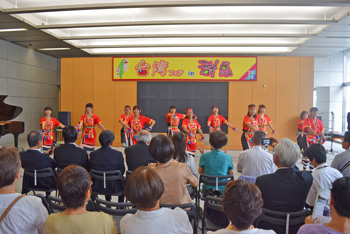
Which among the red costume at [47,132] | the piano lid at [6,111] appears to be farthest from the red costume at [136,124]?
the piano lid at [6,111]

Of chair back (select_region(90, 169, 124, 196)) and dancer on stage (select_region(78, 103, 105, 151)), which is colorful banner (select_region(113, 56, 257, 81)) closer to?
dancer on stage (select_region(78, 103, 105, 151))

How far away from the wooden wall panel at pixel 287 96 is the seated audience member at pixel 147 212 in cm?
819

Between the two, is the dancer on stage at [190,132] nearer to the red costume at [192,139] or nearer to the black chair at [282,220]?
the red costume at [192,139]

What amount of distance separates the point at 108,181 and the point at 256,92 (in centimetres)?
713

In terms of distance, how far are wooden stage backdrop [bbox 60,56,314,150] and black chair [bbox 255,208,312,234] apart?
711 cm

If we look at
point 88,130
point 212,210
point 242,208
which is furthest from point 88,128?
point 242,208

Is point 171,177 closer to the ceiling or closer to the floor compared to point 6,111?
closer to the floor

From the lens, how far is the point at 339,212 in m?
1.25

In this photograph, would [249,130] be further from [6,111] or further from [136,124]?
[6,111]

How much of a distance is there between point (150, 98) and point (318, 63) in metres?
8.53

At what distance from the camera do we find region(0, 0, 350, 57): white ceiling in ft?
21.0

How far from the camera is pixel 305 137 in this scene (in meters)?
6.76

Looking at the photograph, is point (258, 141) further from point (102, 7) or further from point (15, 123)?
point (15, 123)

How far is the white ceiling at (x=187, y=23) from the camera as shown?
639 centimetres
